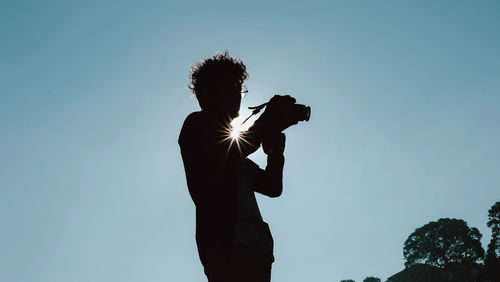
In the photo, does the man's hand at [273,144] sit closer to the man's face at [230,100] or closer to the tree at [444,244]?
the man's face at [230,100]

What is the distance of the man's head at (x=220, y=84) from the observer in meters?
2.49

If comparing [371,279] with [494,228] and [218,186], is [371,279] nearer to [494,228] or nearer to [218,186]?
[494,228]

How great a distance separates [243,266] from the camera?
1823 mm

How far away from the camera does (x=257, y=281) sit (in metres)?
1.82

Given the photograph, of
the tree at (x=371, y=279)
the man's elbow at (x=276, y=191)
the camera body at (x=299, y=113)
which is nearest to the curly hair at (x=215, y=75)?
the camera body at (x=299, y=113)

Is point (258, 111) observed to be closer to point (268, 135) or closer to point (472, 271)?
point (268, 135)

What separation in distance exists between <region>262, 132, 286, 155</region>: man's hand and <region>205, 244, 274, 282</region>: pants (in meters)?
0.86

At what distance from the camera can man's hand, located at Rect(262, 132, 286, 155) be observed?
8.48ft

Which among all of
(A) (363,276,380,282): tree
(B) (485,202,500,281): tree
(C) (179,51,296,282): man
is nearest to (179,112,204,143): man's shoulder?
(C) (179,51,296,282): man

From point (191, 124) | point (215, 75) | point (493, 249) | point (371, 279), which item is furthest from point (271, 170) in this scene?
point (371, 279)

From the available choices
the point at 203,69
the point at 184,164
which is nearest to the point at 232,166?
the point at 184,164

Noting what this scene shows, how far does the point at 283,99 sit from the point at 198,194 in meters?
0.94

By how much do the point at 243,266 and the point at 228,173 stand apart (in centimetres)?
54

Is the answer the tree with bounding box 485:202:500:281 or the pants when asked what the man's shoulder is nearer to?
the pants
